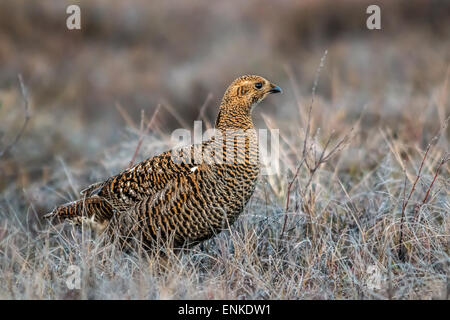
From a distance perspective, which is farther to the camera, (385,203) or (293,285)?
(385,203)

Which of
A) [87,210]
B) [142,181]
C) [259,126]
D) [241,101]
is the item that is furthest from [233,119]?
[259,126]

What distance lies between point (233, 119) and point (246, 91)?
10.2 inches

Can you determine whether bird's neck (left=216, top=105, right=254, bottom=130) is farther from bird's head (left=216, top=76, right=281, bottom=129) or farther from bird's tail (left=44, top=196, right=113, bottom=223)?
bird's tail (left=44, top=196, right=113, bottom=223)

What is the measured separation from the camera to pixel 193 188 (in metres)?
3.44

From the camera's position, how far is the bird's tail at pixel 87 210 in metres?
3.70

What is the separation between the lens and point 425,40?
10.5 meters

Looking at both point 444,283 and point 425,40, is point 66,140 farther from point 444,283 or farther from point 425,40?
A: point 425,40

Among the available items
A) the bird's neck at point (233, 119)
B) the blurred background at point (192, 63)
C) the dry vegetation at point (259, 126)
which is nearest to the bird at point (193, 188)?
the bird's neck at point (233, 119)

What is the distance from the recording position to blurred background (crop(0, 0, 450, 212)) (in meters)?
7.35

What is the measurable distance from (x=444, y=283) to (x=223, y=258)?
4.48 feet

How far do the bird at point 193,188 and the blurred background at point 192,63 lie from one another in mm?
2723

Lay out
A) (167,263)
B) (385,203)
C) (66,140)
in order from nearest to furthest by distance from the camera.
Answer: (167,263) → (385,203) → (66,140)
